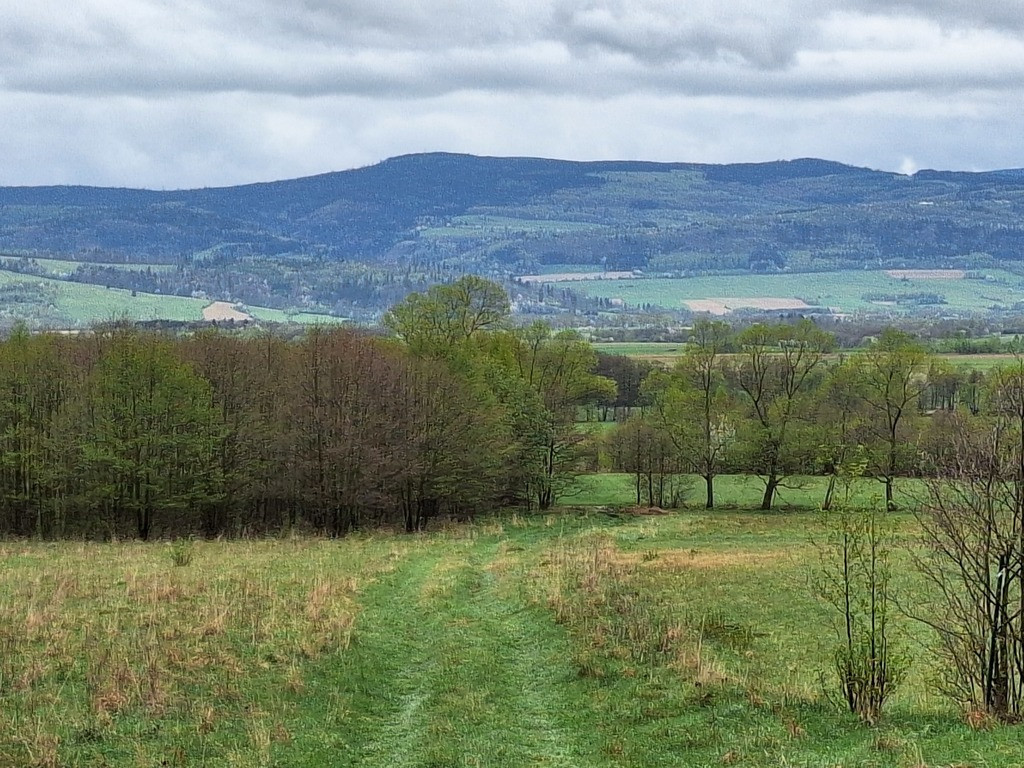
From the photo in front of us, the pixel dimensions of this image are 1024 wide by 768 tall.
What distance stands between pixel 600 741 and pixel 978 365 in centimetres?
11041

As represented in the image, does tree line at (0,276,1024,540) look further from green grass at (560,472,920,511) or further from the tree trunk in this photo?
green grass at (560,472,920,511)

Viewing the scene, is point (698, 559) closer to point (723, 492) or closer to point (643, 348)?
point (723, 492)

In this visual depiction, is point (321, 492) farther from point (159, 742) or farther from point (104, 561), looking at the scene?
point (159, 742)

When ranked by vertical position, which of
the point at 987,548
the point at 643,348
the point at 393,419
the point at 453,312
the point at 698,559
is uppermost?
the point at 453,312

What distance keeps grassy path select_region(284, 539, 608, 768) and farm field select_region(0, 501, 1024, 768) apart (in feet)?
0.19

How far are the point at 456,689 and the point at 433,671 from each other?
51.6 inches

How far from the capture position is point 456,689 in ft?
53.4

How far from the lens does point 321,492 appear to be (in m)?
49.0

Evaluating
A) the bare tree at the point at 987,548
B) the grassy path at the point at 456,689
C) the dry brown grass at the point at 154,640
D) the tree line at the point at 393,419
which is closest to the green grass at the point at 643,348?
the tree line at the point at 393,419

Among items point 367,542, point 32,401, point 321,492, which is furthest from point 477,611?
point 32,401

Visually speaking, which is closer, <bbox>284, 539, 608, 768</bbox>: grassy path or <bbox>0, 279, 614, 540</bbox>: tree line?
<bbox>284, 539, 608, 768</bbox>: grassy path

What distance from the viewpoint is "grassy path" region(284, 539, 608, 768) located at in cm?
1307

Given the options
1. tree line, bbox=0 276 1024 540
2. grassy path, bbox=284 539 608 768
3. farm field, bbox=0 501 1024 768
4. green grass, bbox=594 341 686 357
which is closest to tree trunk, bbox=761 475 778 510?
tree line, bbox=0 276 1024 540

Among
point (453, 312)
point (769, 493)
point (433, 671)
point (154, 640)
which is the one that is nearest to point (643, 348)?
point (453, 312)
